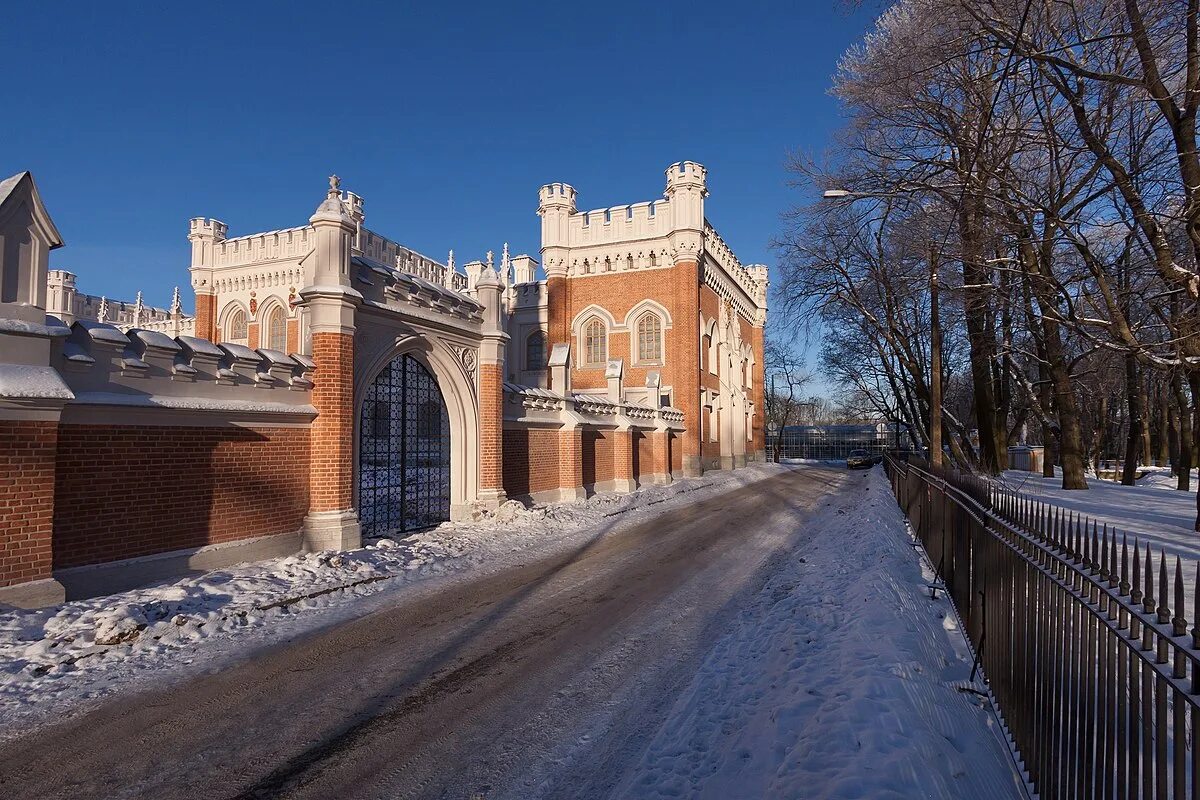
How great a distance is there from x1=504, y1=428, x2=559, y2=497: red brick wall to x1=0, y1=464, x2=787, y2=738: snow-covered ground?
14.5 feet

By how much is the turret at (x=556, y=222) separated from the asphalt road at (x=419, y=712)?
1011 inches

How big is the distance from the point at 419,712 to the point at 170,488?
5457 mm

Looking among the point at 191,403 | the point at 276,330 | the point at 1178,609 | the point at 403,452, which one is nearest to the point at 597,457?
the point at 403,452

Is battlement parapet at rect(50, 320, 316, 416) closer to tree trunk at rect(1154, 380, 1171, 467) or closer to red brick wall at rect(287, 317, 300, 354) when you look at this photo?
red brick wall at rect(287, 317, 300, 354)

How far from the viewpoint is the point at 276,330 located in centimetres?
2808

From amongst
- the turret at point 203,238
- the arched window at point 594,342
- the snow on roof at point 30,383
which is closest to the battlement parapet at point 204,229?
the turret at point 203,238

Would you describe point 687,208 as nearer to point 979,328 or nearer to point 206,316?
point 979,328

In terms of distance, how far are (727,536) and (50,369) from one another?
1060 centimetres

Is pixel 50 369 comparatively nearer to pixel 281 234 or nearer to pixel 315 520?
pixel 315 520

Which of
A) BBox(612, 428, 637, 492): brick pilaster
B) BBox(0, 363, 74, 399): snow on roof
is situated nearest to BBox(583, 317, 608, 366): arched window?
BBox(612, 428, 637, 492): brick pilaster

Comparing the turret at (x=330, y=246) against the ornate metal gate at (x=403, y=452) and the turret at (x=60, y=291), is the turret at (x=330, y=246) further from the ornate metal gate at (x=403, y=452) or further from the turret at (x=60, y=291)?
the turret at (x=60, y=291)

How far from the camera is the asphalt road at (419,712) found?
3.86 metres

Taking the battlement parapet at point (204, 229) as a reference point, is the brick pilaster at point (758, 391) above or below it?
below

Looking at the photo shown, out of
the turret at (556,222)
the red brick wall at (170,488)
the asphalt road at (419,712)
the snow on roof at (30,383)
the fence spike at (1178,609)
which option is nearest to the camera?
the fence spike at (1178,609)
